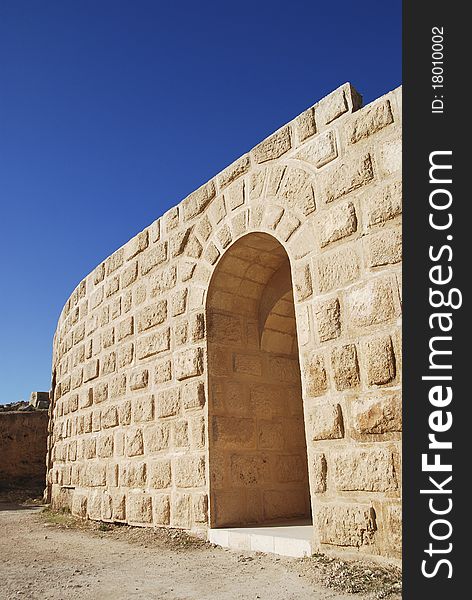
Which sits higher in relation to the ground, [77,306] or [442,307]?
[77,306]

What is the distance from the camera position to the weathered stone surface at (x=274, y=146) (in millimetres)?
4242

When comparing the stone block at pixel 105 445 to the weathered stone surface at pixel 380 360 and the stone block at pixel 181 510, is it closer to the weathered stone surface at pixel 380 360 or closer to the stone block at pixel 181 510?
the stone block at pixel 181 510

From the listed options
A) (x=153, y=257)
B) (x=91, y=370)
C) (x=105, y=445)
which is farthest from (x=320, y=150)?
(x=91, y=370)

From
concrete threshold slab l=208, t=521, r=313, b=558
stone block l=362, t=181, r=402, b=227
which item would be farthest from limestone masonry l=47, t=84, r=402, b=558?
concrete threshold slab l=208, t=521, r=313, b=558

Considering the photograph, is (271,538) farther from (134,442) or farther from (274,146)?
(274,146)

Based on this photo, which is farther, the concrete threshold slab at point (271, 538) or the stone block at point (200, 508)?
the stone block at point (200, 508)

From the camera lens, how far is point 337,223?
3.66 m

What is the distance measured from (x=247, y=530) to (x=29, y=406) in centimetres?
934

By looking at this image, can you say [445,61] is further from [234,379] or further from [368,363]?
[234,379]

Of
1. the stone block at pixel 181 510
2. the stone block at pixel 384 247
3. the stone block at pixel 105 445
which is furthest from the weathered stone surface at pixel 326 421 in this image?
the stone block at pixel 105 445

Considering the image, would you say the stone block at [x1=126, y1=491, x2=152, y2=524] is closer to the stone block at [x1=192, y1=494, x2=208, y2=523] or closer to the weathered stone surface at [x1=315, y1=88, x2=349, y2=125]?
the stone block at [x1=192, y1=494, x2=208, y2=523]

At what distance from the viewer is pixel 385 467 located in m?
3.12

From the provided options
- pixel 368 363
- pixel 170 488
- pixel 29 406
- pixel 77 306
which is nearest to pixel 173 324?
pixel 170 488

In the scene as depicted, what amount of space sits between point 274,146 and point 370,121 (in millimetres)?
947
